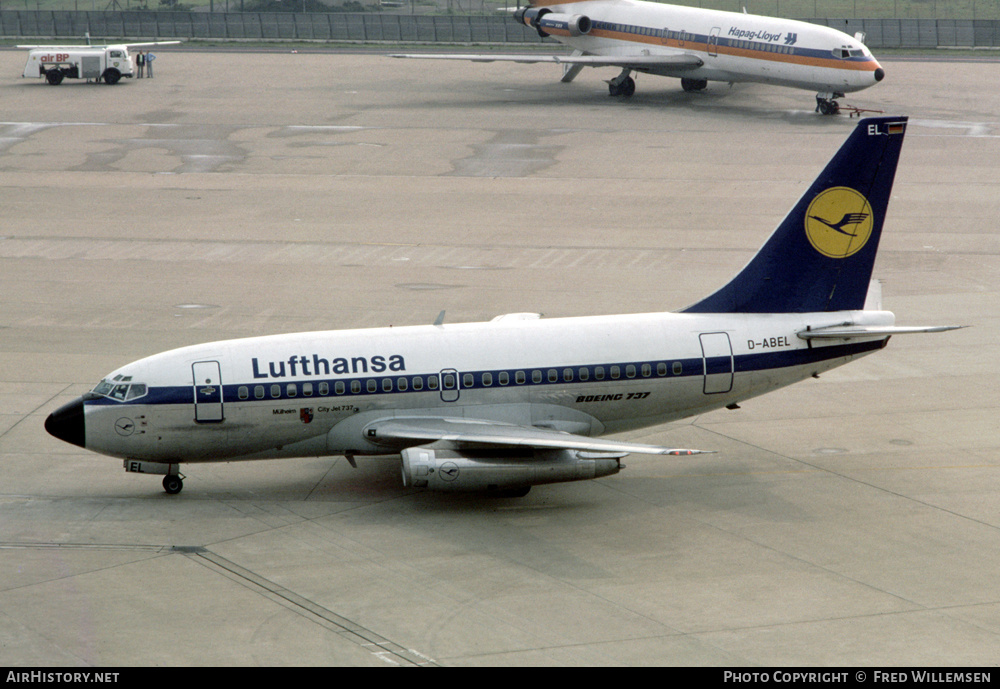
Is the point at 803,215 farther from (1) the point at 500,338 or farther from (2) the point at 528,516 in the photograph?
(2) the point at 528,516

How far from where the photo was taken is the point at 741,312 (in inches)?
1064

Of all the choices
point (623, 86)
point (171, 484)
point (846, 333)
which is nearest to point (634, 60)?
point (623, 86)

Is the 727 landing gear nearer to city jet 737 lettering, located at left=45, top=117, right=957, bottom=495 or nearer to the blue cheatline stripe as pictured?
city jet 737 lettering, located at left=45, top=117, right=957, bottom=495

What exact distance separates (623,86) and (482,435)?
60.1 meters

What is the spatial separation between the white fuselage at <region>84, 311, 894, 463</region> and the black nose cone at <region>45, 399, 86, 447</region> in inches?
6.1

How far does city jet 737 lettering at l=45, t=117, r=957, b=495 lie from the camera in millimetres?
24688

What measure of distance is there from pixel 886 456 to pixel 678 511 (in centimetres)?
598

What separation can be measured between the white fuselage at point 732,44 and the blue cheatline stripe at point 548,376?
47.5 meters

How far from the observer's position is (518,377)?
83.7ft

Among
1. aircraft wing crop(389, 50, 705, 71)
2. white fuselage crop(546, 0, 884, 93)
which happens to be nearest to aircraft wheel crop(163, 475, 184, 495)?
white fuselage crop(546, 0, 884, 93)

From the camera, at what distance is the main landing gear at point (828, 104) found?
238 ft

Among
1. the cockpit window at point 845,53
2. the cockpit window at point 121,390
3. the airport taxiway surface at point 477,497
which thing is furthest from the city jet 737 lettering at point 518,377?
the cockpit window at point 845,53
